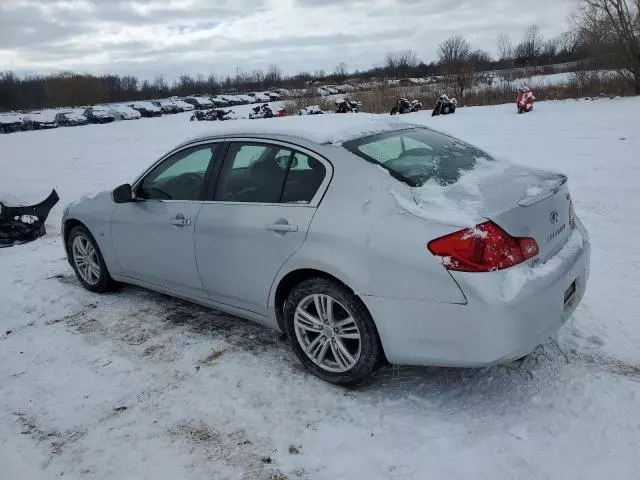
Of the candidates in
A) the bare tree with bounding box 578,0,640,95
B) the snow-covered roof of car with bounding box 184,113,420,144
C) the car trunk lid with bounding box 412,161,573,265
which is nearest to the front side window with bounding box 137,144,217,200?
the snow-covered roof of car with bounding box 184,113,420,144

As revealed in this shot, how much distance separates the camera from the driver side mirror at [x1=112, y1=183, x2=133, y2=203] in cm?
433

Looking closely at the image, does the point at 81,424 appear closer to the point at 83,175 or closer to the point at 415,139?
the point at 415,139

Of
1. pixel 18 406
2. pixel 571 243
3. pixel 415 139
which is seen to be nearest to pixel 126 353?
pixel 18 406

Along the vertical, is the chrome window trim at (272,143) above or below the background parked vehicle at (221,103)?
below

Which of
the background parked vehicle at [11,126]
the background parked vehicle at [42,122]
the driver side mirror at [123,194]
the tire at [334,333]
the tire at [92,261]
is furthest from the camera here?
the background parked vehicle at [42,122]

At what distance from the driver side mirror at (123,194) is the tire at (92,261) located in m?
0.81

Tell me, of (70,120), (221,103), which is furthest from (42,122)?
(221,103)

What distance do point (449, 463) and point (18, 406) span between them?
273 cm

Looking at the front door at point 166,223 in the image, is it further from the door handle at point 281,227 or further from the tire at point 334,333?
the tire at point 334,333

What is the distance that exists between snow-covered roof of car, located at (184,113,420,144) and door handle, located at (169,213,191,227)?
653 mm

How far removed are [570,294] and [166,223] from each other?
292 cm

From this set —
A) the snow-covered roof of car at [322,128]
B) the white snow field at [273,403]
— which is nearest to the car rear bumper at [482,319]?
the white snow field at [273,403]

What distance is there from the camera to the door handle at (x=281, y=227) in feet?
10.5

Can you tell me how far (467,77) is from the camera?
30406mm
